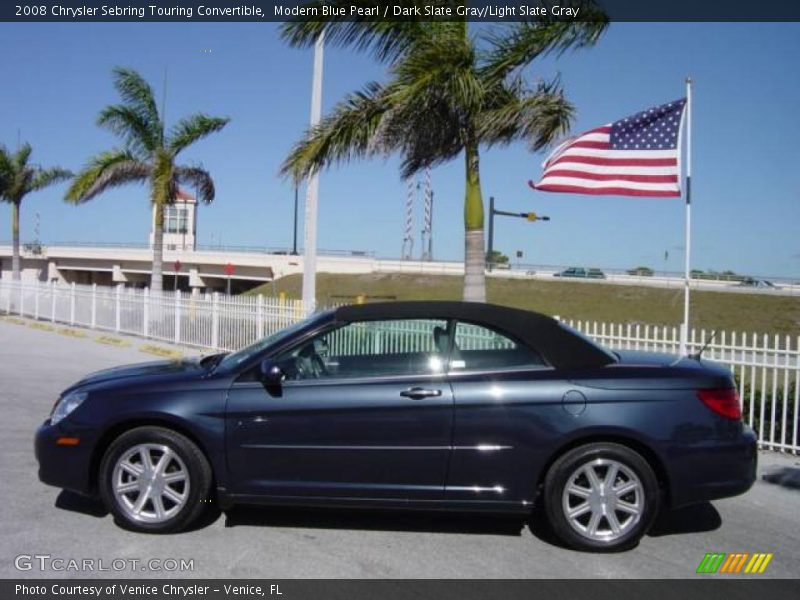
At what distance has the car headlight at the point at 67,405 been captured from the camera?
4985mm

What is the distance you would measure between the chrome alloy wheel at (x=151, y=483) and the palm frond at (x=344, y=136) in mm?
5479

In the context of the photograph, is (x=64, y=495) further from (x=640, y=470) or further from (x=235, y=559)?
(x=640, y=470)

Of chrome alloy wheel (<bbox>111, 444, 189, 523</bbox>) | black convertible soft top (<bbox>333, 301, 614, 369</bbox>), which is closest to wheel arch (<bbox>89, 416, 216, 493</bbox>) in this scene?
chrome alloy wheel (<bbox>111, 444, 189, 523</bbox>)

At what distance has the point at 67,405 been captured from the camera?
16.5 feet

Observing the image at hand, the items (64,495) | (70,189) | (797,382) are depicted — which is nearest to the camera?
(64,495)

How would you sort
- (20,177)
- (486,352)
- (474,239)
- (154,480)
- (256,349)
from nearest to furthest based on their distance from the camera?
(154,480) < (486,352) < (256,349) < (474,239) < (20,177)

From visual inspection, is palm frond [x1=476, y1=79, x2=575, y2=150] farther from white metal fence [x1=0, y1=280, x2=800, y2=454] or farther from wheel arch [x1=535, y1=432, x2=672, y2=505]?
A: wheel arch [x1=535, y1=432, x2=672, y2=505]

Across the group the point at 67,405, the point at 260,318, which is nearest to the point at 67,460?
the point at 67,405

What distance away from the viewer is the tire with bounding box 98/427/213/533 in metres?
4.79

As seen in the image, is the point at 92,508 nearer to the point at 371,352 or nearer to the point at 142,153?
the point at 371,352

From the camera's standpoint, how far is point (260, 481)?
4.79 m

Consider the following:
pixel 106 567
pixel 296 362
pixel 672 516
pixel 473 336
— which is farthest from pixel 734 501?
pixel 106 567

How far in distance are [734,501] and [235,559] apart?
12.7 feet

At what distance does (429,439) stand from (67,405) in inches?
92.0
